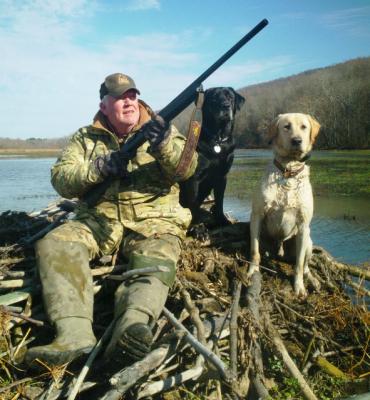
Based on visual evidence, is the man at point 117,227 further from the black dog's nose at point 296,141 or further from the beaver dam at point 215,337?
the black dog's nose at point 296,141

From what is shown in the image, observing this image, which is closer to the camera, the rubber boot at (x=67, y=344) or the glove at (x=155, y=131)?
the rubber boot at (x=67, y=344)

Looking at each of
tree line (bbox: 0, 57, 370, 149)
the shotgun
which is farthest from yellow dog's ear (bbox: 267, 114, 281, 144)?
tree line (bbox: 0, 57, 370, 149)

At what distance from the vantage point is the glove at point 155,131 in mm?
3816

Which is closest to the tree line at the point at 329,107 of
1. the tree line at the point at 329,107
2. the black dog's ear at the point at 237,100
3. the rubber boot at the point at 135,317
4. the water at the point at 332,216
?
the tree line at the point at 329,107

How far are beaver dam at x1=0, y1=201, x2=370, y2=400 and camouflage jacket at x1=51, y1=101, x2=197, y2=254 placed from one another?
1.26 feet

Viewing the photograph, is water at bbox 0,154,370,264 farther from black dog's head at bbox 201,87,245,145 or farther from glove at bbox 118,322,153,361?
glove at bbox 118,322,153,361

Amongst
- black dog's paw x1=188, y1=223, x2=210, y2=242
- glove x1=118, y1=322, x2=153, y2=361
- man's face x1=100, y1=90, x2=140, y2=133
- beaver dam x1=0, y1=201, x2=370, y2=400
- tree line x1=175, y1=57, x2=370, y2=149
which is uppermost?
tree line x1=175, y1=57, x2=370, y2=149

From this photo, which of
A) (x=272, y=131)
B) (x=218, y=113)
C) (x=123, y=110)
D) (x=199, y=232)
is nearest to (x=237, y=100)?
(x=218, y=113)

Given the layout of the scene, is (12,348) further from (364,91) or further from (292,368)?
(364,91)

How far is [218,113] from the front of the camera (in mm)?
5625

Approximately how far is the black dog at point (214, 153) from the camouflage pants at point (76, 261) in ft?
5.00

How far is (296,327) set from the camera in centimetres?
378

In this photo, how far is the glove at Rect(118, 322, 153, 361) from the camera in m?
2.71

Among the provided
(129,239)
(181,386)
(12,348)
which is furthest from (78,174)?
(181,386)
